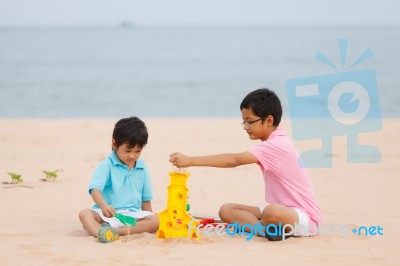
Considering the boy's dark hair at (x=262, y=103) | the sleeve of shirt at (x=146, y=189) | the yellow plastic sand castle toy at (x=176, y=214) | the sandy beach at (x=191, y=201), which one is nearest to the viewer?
the sandy beach at (x=191, y=201)

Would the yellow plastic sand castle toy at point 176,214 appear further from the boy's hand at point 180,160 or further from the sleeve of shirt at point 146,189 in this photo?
the sleeve of shirt at point 146,189

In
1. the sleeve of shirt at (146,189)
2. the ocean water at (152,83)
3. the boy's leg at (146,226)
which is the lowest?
the boy's leg at (146,226)

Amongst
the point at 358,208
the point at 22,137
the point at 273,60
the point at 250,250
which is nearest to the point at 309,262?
the point at 250,250

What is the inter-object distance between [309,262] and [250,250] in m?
0.48

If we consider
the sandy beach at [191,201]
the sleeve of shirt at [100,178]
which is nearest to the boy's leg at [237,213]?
the sandy beach at [191,201]

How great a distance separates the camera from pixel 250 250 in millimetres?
4551

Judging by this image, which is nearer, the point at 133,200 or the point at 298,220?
the point at 298,220

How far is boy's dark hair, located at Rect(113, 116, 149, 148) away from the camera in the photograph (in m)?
4.99

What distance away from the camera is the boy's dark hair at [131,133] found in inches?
196

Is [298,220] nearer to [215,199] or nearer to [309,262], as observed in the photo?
[309,262]

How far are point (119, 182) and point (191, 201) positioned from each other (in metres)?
1.56

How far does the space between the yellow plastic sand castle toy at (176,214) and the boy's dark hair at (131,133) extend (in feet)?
1.57

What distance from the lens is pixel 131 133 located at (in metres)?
4.98

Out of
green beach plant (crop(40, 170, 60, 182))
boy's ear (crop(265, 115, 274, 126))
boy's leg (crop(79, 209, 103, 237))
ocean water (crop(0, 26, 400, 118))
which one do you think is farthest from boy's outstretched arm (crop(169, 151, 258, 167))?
ocean water (crop(0, 26, 400, 118))
